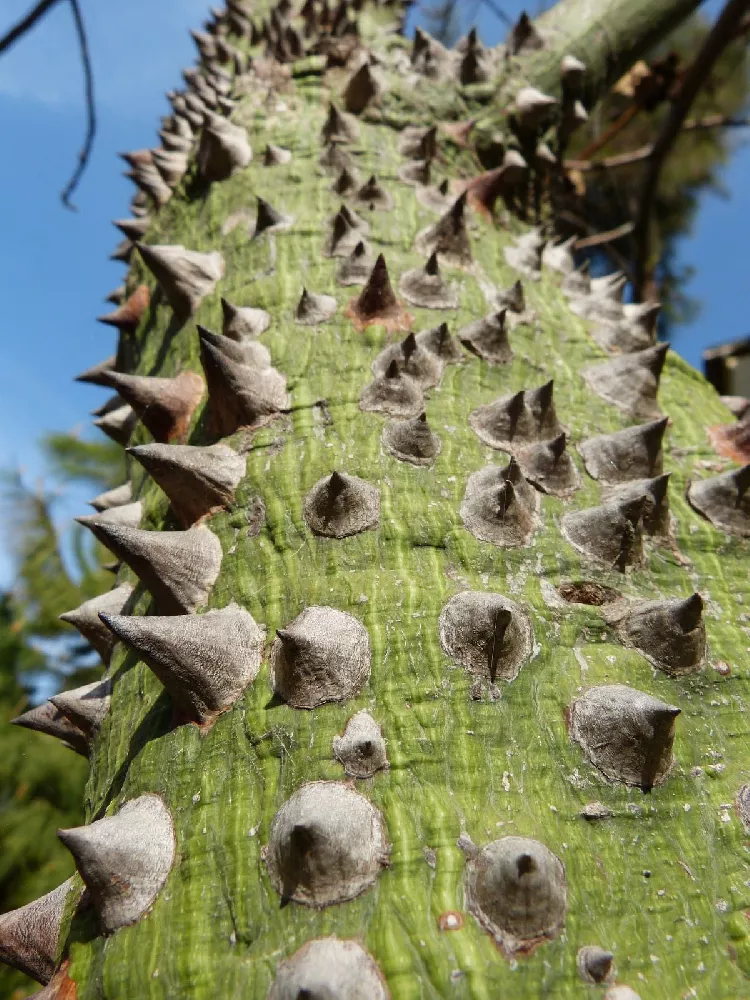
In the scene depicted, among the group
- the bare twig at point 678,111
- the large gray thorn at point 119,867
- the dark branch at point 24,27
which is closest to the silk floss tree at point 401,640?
the large gray thorn at point 119,867

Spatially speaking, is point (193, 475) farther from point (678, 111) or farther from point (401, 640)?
point (678, 111)

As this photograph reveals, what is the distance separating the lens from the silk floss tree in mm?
775

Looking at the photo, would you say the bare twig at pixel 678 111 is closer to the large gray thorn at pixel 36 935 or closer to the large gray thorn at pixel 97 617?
the large gray thorn at pixel 97 617

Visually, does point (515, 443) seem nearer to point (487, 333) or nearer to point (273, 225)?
point (487, 333)

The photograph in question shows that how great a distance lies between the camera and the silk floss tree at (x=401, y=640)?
775 millimetres

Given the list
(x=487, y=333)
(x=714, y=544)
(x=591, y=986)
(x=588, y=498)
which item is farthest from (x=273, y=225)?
(x=591, y=986)

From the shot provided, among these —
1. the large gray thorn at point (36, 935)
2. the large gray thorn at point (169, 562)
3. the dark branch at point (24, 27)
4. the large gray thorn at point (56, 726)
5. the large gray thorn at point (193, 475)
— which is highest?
the dark branch at point (24, 27)

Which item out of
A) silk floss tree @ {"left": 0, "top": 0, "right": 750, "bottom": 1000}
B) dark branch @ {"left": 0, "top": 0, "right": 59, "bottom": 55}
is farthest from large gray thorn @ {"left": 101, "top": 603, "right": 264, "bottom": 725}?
dark branch @ {"left": 0, "top": 0, "right": 59, "bottom": 55}

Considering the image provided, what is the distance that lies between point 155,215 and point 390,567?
1.70m

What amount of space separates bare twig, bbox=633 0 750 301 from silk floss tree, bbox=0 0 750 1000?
172cm

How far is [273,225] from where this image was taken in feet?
5.49

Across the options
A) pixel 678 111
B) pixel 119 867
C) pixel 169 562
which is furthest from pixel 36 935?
pixel 678 111

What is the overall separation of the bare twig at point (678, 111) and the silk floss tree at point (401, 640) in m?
1.72

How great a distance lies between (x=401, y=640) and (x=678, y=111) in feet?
10.9
